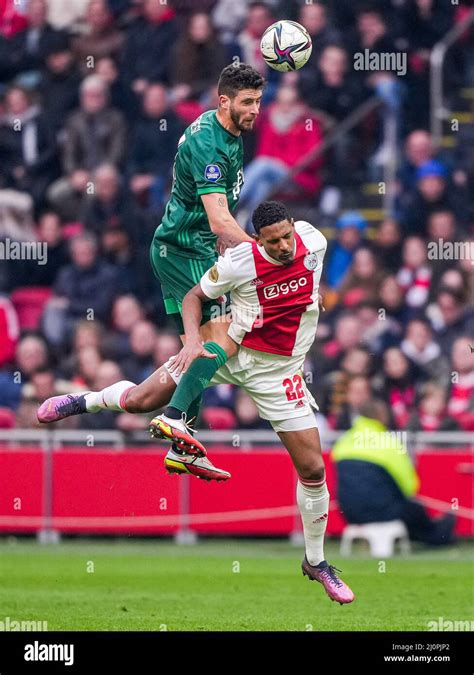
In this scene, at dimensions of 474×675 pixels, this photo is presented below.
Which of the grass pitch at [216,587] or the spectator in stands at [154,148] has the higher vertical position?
the spectator in stands at [154,148]

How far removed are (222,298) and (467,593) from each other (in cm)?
365

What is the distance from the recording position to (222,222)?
1012 cm

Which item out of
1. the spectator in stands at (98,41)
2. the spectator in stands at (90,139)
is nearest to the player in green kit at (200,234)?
the spectator in stands at (90,139)

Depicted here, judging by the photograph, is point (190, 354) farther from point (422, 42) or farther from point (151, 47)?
point (151, 47)

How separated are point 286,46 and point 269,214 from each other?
124 cm

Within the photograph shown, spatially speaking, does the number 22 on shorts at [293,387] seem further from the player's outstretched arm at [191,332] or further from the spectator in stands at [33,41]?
the spectator in stands at [33,41]

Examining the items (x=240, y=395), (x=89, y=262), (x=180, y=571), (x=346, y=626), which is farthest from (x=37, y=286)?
(x=346, y=626)

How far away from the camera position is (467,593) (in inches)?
503

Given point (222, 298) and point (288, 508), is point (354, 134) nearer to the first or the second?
point (288, 508)

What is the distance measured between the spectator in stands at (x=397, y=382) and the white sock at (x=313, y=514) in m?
5.87

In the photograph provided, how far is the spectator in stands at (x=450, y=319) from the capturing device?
1697cm

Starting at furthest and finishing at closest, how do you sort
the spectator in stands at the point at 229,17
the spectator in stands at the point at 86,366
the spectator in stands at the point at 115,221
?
the spectator in stands at the point at 229,17, the spectator in stands at the point at 115,221, the spectator in stands at the point at 86,366

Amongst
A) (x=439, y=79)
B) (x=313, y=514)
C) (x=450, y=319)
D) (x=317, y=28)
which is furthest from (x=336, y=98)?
(x=313, y=514)

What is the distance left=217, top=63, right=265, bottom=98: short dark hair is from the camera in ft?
33.2
